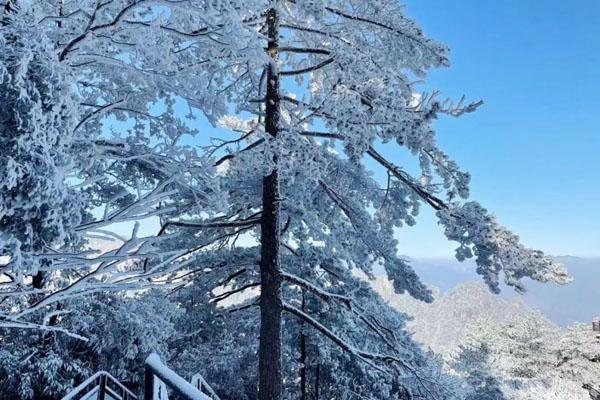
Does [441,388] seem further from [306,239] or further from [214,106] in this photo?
[214,106]

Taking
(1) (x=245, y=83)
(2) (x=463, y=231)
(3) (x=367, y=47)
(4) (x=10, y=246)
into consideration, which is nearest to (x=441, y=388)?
(2) (x=463, y=231)

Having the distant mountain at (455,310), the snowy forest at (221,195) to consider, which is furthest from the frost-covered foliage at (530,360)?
the distant mountain at (455,310)

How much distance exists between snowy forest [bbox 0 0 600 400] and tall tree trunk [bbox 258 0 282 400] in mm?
30

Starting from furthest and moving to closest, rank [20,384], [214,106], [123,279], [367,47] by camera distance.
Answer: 1. [20,384]
2. [367,47]
3. [214,106]
4. [123,279]

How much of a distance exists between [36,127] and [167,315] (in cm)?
597

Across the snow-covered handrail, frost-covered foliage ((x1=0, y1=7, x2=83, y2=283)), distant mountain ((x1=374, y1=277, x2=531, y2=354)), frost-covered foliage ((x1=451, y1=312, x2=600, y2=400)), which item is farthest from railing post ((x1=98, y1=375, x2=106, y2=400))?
distant mountain ((x1=374, y1=277, x2=531, y2=354))

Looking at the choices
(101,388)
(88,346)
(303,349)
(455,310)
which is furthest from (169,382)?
(455,310)

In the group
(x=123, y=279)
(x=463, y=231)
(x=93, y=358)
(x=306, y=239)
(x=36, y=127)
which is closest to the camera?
(x=36, y=127)

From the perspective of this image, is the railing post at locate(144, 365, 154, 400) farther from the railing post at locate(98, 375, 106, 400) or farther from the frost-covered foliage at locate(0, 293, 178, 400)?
the frost-covered foliage at locate(0, 293, 178, 400)

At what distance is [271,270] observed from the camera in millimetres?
6496

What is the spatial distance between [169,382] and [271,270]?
4.21m

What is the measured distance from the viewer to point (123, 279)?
3340 mm

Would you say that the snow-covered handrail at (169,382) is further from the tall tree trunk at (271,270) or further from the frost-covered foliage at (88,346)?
the frost-covered foliage at (88,346)

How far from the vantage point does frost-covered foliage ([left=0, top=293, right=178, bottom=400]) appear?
8.19 m
